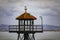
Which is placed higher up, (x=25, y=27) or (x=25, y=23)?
(x=25, y=23)

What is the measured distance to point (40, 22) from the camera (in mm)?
8414

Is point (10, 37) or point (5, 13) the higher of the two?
point (5, 13)

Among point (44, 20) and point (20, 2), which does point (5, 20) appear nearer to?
point (20, 2)

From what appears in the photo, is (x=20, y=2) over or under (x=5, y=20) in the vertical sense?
over

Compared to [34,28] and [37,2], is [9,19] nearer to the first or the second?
[37,2]

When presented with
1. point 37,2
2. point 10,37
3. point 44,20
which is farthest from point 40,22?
point 10,37

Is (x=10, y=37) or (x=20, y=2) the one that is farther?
(x=10, y=37)

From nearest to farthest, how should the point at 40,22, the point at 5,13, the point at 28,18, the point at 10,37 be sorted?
the point at 28,18 → the point at 40,22 → the point at 5,13 → the point at 10,37

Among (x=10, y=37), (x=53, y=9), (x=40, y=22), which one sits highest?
(x=53, y=9)

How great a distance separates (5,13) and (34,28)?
2.68 meters

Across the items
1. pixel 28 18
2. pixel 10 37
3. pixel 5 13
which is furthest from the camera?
pixel 10 37

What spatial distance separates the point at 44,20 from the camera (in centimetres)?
875

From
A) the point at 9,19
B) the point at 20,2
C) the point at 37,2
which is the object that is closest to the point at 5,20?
the point at 9,19

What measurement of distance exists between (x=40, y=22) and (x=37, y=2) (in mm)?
972
